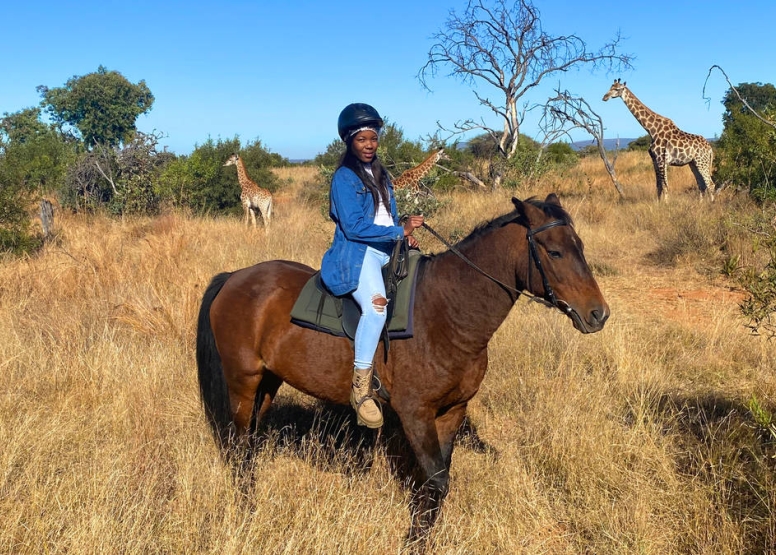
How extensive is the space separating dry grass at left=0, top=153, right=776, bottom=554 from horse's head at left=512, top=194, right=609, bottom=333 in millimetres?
1275

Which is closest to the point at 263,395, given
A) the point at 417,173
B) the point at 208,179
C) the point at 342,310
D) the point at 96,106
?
the point at 342,310

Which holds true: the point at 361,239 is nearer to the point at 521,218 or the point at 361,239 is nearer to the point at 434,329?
the point at 434,329

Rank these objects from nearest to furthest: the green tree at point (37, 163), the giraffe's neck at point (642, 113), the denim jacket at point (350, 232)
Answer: the denim jacket at point (350, 232) → the green tree at point (37, 163) → the giraffe's neck at point (642, 113)

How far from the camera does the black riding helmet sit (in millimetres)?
3238

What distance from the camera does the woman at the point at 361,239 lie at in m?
3.18

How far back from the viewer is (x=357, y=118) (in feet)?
10.6

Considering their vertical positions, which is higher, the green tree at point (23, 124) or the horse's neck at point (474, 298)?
the green tree at point (23, 124)

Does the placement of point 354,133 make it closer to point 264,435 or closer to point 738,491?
point 264,435

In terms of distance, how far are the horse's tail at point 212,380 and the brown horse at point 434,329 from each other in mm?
69

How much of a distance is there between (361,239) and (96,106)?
1577 inches

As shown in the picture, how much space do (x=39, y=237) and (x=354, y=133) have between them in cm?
963

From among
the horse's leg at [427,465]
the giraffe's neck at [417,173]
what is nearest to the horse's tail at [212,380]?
the horse's leg at [427,465]

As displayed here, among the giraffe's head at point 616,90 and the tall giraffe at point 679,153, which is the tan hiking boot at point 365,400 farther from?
the giraffe's head at point 616,90

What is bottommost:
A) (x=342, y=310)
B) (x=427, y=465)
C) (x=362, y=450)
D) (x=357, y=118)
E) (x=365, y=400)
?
(x=362, y=450)
